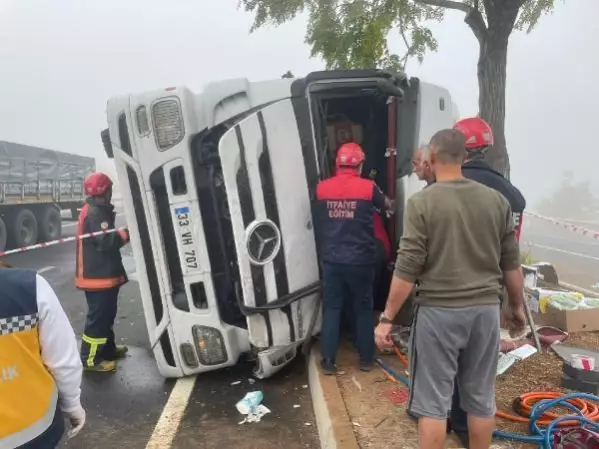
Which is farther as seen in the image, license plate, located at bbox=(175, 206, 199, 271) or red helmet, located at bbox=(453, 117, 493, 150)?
license plate, located at bbox=(175, 206, 199, 271)

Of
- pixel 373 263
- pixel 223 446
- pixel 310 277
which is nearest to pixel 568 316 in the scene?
pixel 373 263

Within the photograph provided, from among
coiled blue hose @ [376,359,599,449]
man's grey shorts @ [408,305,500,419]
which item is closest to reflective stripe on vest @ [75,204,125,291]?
man's grey shorts @ [408,305,500,419]

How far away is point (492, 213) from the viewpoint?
8.04ft

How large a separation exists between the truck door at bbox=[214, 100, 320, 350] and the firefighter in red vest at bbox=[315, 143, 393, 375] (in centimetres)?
13

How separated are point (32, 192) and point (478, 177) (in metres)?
11.8

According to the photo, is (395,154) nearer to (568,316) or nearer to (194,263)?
(194,263)

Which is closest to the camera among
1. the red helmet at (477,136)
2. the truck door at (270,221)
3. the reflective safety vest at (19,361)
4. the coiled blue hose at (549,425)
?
the reflective safety vest at (19,361)

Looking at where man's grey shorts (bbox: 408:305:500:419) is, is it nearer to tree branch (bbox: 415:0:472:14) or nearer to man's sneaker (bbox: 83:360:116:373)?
man's sneaker (bbox: 83:360:116:373)

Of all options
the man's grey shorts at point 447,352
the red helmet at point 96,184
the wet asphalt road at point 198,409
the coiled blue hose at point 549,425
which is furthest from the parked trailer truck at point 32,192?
the coiled blue hose at point 549,425

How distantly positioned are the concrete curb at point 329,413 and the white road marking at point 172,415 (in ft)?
3.05

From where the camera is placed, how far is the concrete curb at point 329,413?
9.71 ft

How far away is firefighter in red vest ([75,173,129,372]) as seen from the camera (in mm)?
4598

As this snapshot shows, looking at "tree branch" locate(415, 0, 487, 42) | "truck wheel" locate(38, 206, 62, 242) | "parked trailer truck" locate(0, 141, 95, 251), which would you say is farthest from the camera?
"truck wheel" locate(38, 206, 62, 242)

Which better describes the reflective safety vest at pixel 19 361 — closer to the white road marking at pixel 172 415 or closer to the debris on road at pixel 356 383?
the white road marking at pixel 172 415
